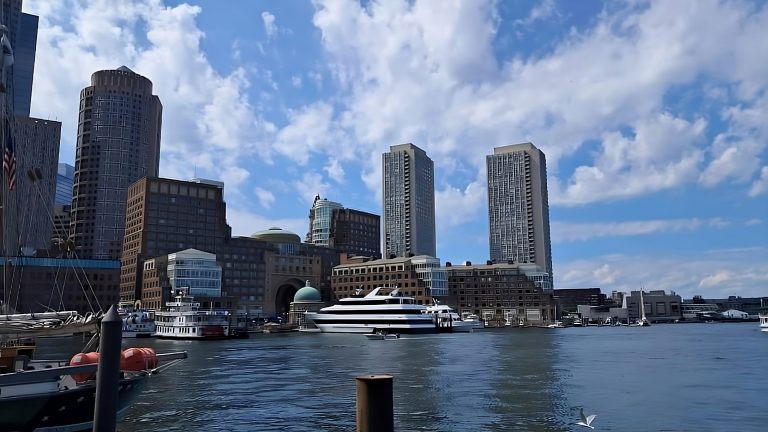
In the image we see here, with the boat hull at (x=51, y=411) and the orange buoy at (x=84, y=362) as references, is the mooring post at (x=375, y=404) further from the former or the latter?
the boat hull at (x=51, y=411)

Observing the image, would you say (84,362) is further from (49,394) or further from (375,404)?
(375,404)

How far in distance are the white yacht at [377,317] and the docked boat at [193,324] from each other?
124 feet

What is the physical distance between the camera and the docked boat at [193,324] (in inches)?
5335

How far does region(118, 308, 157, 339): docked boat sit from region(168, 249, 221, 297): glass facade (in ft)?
95.5

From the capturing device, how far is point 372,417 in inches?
479

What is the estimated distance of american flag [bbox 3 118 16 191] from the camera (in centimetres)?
3656

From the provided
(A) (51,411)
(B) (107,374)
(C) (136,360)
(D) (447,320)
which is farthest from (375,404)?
(D) (447,320)

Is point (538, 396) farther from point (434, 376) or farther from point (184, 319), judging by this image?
point (184, 319)

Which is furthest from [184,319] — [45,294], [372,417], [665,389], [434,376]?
[372,417]

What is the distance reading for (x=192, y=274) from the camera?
19512 centimetres

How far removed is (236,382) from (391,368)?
62.4ft

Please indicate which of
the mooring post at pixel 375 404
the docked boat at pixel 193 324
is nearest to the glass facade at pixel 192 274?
the docked boat at pixel 193 324

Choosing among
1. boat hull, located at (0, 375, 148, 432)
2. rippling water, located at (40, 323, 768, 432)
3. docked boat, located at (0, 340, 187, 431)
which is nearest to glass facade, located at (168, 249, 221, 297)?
rippling water, located at (40, 323, 768, 432)

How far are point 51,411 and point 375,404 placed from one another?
20800 millimetres
